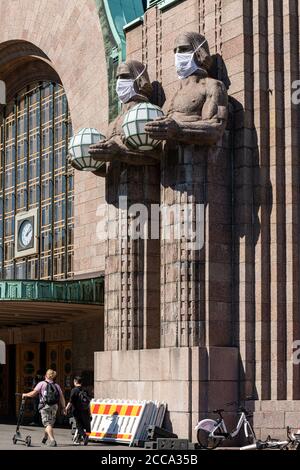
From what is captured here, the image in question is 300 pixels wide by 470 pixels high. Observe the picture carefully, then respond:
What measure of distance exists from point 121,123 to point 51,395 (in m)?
7.83

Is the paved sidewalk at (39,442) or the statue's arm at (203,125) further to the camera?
the statue's arm at (203,125)

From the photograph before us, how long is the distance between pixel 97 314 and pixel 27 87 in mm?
10712

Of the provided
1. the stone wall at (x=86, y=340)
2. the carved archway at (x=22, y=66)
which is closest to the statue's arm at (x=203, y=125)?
the stone wall at (x=86, y=340)

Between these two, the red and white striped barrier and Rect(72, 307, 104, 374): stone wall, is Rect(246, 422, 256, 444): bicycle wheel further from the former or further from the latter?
Rect(72, 307, 104, 374): stone wall

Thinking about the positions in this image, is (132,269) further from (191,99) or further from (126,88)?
(126,88)

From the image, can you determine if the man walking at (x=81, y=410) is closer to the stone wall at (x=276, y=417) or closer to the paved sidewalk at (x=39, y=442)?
the paved sidewalk at (x=39, y=442)

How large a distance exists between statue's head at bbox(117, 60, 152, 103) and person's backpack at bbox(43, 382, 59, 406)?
815 centimetres

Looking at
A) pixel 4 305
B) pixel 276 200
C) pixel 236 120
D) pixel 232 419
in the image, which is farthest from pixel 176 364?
pixel 4 305

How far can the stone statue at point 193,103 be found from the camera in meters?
23.4

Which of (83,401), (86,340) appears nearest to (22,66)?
(86,340)

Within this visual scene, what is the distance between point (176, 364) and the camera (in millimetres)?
23156

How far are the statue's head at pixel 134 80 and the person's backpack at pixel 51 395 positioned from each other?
8154mm

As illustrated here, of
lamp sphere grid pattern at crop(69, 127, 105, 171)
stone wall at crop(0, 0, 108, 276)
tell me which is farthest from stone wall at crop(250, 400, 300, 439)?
stone wall at crop(0, 0, 108, 276)
